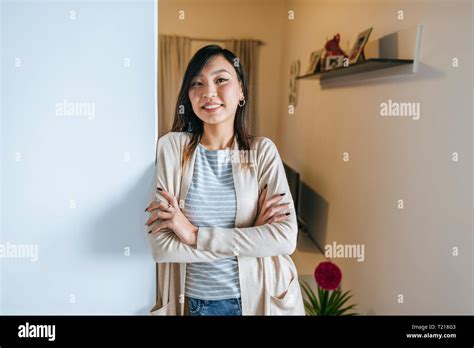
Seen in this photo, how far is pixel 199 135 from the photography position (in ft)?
3.76

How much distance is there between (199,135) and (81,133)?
284 mm

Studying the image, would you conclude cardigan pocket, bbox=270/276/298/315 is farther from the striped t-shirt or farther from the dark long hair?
the dark long hair

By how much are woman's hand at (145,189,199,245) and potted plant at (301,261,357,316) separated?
0.37m

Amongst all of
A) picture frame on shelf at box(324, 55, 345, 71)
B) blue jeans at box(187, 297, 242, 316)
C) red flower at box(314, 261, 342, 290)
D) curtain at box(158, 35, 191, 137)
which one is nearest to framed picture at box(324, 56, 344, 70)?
picture frame on shelf at box(324, 55, 345, 71)

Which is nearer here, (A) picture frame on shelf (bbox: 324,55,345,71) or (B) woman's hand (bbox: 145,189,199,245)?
(B) woman's hand (bbox: 145,189,199,245)

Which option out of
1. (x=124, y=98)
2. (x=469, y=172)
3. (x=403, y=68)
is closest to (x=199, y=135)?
(x=124, y=98)

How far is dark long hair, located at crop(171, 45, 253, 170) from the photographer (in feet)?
3.67

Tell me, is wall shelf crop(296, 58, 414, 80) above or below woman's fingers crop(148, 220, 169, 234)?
above

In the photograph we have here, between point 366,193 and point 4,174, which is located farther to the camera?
point 366,193

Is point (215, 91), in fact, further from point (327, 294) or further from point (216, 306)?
point (327, 294)

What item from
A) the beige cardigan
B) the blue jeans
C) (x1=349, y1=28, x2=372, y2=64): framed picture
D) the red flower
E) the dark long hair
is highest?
(x1=349, y1=28, x2=372, y2=64): framed picture

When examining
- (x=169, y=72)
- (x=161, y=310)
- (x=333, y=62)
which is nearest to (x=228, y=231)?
(x=161, y=310)

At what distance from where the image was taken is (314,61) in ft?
4.06

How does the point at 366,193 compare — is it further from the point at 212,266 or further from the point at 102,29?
the point at 102,29
